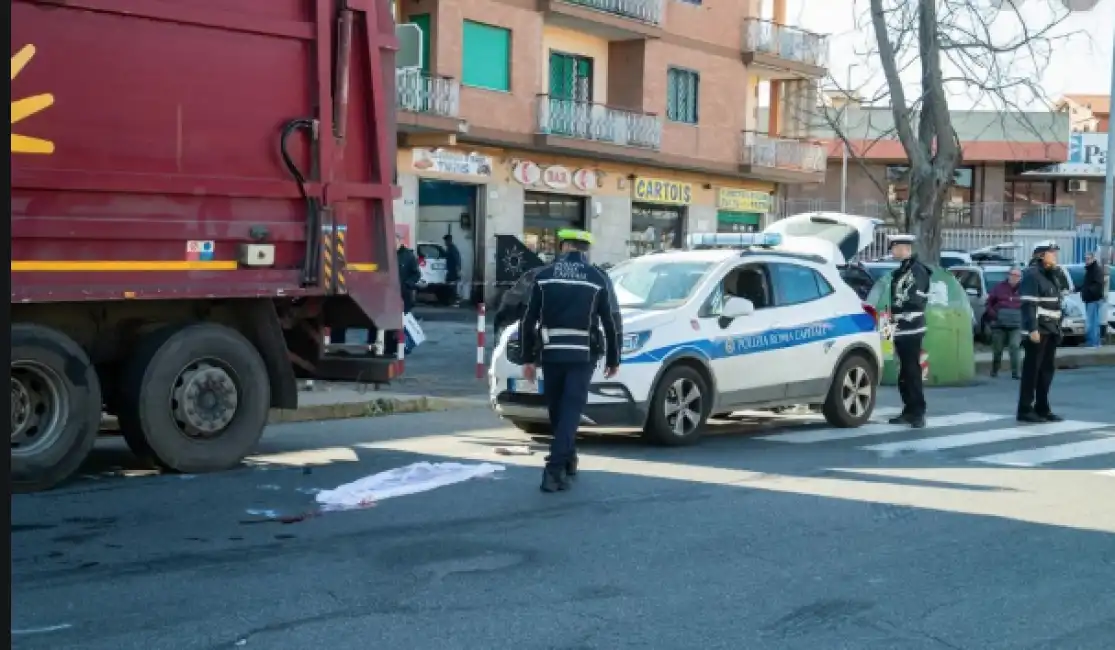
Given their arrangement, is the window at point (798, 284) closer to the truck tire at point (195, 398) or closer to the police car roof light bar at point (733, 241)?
the police car roof light bar at point (733, 241)

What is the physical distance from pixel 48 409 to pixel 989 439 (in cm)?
796

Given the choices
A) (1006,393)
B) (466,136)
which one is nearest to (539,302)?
(1006,393)

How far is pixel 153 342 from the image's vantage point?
9367mm

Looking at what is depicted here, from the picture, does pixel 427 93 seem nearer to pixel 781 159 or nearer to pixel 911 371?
pixel 781 159

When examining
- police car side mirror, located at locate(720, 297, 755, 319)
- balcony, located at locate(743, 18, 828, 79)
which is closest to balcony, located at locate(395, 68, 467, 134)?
balcony, located at locate(743, 18, 828, 79)

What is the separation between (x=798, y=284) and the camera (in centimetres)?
1283

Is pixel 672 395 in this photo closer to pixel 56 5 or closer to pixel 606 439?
pixel 606 439

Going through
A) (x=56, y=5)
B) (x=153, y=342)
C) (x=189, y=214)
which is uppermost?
(x=56, y=5)

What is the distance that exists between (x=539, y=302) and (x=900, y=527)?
9.02ft

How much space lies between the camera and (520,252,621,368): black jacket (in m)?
9.12

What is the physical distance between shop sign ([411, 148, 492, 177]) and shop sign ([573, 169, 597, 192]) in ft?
10.3

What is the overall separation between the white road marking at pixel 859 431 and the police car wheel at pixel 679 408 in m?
0.90

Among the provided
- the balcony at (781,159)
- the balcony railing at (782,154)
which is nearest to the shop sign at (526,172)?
the balcony at (781,159)

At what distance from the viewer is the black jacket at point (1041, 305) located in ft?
44.5
